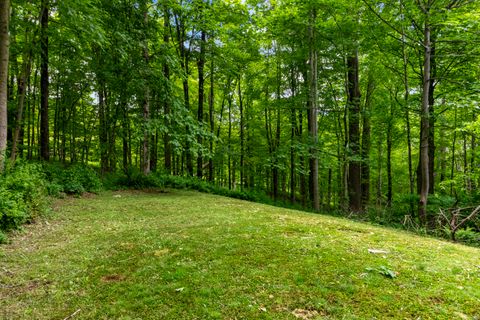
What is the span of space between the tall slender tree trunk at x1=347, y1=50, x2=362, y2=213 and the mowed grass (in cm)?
622

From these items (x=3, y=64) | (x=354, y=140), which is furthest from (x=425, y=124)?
(x=3, y=64)

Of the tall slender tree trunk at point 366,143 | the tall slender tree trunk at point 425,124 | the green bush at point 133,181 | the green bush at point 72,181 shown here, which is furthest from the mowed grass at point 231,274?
the tall slender tree trunk at point 366,143

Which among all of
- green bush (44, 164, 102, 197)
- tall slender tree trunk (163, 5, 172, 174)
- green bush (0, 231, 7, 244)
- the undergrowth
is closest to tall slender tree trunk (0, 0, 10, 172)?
the undergrowth

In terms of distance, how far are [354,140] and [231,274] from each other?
1032cm

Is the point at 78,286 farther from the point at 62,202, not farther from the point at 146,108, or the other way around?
the point at 146,108

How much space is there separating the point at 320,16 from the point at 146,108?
7586mm

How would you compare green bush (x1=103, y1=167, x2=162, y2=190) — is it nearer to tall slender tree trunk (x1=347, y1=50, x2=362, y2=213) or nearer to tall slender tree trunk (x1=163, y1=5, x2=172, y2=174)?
tall slender tree trunk (x1=163, y1=5, x2=172, y2=174)

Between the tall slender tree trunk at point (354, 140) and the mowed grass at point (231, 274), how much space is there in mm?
6221

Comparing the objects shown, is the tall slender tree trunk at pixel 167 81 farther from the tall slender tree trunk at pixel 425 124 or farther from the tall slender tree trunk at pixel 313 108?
the tall slender tree trunk at pixel 425 124

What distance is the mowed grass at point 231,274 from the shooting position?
266 cm

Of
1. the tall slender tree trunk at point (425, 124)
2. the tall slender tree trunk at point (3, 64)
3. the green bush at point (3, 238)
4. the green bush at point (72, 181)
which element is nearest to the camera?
the green bush at point (3, 238)

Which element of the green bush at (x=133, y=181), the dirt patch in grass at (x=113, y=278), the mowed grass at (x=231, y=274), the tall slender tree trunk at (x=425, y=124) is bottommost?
the dirt patch in grass at (x=113, y=278)

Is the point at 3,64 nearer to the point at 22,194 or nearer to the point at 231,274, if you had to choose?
the point at 22,194

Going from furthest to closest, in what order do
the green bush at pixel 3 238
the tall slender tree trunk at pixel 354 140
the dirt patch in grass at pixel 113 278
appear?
the tall slender tree trunk at pixel 354 140
the green bush at pixel 3 238
the dirt patch in grass at pixel 113 278
